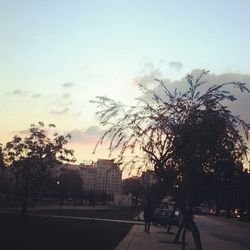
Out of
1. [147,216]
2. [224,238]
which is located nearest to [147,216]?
[147,216]

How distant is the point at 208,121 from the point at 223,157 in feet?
3.50

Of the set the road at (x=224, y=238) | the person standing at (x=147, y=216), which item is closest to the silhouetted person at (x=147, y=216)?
the person standing at (x=147, y=216)

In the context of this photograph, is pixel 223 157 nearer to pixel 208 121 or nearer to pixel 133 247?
pixel 208 121

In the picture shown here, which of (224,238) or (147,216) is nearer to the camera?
(224,238)

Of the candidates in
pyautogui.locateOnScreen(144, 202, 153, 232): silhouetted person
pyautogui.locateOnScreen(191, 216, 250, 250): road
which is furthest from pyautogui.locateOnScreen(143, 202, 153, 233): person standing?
pyautogui.locateOnScreen(191, 216, 250, 250): road

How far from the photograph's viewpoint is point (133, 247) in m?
24.2

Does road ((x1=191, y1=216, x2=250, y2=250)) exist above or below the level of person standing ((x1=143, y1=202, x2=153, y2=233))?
below

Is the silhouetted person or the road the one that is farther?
the silhouetted person

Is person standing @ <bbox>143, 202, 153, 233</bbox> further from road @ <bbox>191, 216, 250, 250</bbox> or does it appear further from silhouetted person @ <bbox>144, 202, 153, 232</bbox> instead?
road @ <bbox>191, 216, 250, 250</bbox>

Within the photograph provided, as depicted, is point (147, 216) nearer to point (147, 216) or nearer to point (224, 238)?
point (147, 216)

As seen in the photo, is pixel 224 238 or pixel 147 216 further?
pixel 147 216

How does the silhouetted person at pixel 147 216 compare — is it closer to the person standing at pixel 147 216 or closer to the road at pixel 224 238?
the person standing at pixel 147 216

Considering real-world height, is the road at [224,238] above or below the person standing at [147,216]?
below

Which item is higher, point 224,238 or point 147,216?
point 147,216
